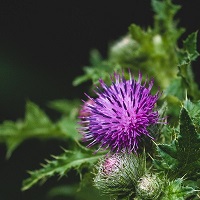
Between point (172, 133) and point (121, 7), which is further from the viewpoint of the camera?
point (121, 7)

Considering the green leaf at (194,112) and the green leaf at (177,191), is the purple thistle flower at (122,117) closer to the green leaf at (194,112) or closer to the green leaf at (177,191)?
the green leaf at (194,112)

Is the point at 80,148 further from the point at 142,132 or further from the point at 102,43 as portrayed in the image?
the point at 102,43

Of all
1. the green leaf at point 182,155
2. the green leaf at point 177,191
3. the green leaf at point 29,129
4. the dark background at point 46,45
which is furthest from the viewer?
the dark background at point 46,45

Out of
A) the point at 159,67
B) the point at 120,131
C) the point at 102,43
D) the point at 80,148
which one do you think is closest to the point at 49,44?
the point at 102,43

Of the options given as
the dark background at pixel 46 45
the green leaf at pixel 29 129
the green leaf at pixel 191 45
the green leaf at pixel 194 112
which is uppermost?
the dark background at pixel 46 45

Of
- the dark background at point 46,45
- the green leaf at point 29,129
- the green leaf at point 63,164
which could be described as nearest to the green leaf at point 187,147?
the green leaf at point 63,164

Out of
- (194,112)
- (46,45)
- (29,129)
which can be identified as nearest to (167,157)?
(194,112)

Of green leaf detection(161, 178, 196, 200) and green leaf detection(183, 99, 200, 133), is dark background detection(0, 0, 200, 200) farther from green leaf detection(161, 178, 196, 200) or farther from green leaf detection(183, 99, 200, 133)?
green leaf detection(161, 178, 196, 200)
